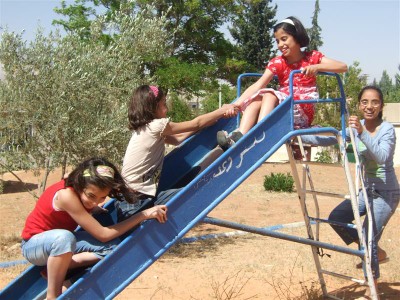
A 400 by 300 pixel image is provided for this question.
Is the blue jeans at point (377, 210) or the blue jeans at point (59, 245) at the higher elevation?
the blue jeans at point (59, 245)

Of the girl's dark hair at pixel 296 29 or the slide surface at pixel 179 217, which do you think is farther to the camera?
the girl's dark hair at pixel 296 29

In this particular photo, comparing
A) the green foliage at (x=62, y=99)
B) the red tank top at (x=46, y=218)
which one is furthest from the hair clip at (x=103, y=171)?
the green foliage at (x=62, y=99)

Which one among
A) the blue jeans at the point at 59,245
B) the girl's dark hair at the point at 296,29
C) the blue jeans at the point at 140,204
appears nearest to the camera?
the blue jeans at the point at 59,245

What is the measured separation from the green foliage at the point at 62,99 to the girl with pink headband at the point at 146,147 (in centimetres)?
311

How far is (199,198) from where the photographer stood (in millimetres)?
3455

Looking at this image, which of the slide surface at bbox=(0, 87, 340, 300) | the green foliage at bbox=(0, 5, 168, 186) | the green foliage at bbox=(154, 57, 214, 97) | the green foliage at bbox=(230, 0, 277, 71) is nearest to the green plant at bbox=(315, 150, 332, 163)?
the green foliage at bbox=(154, 57, 214, 97)

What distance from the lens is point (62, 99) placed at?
6660mm

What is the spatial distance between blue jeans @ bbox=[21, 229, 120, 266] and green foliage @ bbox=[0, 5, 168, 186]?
3372 millimetres

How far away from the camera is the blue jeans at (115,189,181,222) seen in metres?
3.60

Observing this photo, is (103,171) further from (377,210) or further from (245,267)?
(245,267)

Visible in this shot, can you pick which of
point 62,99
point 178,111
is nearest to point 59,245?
point 62,99

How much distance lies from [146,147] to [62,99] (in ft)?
10.8

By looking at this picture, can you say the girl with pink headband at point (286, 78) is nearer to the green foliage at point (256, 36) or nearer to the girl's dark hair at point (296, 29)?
the girl's dark hair at point (296, 29)

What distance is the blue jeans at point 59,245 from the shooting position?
10.6 ft
